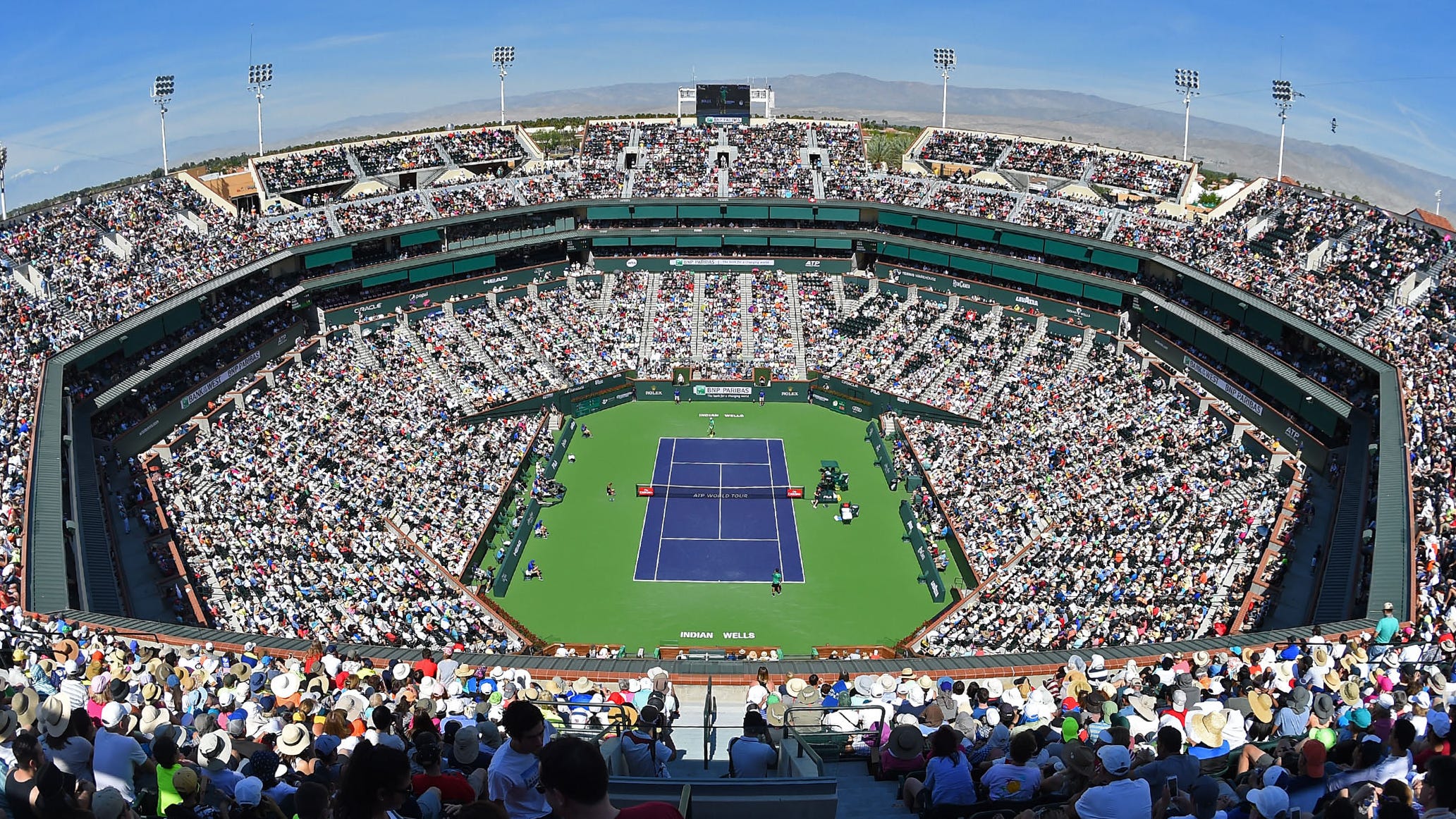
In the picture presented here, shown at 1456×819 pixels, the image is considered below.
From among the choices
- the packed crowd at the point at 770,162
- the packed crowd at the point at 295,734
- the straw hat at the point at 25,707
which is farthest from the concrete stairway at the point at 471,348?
the straw hat at the point at 25,707

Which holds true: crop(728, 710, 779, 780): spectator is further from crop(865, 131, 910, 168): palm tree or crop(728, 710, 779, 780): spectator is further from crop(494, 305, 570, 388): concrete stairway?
crop(865, 131, 910, 168): palm tree

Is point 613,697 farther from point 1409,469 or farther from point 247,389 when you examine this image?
point 247,389

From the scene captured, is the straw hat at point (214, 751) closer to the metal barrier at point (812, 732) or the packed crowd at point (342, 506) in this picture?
the metal barrier at point (812, 732)

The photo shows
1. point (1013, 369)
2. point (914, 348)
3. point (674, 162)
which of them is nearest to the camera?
point (1013, 369)

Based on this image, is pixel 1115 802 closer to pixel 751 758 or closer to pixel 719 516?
pixel 751 758

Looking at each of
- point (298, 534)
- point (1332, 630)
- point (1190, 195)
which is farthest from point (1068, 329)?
point (298, 534)

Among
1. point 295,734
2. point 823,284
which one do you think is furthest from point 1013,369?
point 295,734
